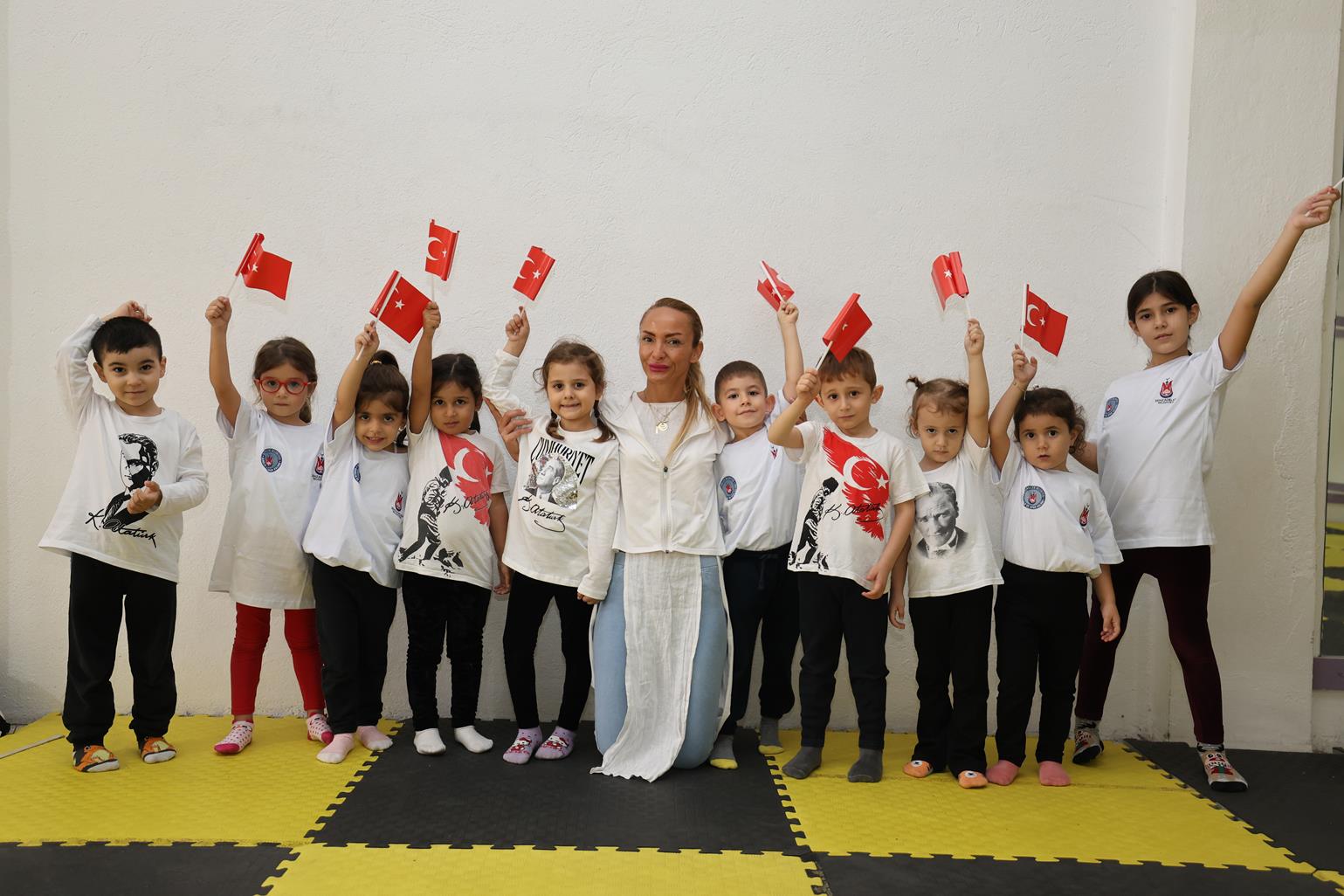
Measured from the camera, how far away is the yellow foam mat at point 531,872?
2.30 m

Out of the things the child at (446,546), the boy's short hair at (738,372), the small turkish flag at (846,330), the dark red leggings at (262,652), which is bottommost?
the dark red leggings at (262,652)

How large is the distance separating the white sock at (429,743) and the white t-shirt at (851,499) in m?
1.38

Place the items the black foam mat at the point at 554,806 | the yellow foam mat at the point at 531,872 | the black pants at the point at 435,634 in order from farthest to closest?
the black pants at the point at 435,634
the black foam mat at the point at 554,806
the yellow foam mat at the point at 531,872

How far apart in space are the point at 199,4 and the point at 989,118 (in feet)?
10.5

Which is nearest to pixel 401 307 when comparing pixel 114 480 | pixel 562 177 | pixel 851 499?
pixel 562 177

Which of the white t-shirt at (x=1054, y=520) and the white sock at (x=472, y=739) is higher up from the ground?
the white t-shirt at (x=1054, y=520)

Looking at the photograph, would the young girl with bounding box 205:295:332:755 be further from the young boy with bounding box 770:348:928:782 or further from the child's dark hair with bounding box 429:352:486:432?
the young boy with bounding box 770:348:928:782

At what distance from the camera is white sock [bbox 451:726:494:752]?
334 cm

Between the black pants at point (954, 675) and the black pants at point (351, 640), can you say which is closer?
the black pants at point (954, 675)

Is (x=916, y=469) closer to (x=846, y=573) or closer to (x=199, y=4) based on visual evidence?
(x=846, y=573)

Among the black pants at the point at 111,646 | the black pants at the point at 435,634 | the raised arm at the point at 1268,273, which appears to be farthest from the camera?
the black pants at the point at 435,634

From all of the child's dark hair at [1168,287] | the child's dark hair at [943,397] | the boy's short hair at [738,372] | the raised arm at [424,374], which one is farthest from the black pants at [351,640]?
the child's dark hair at [1168,287]

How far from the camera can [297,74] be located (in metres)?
3.86

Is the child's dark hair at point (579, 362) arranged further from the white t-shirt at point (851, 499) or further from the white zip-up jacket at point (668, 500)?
the white t-shirt at point (851, 499)
